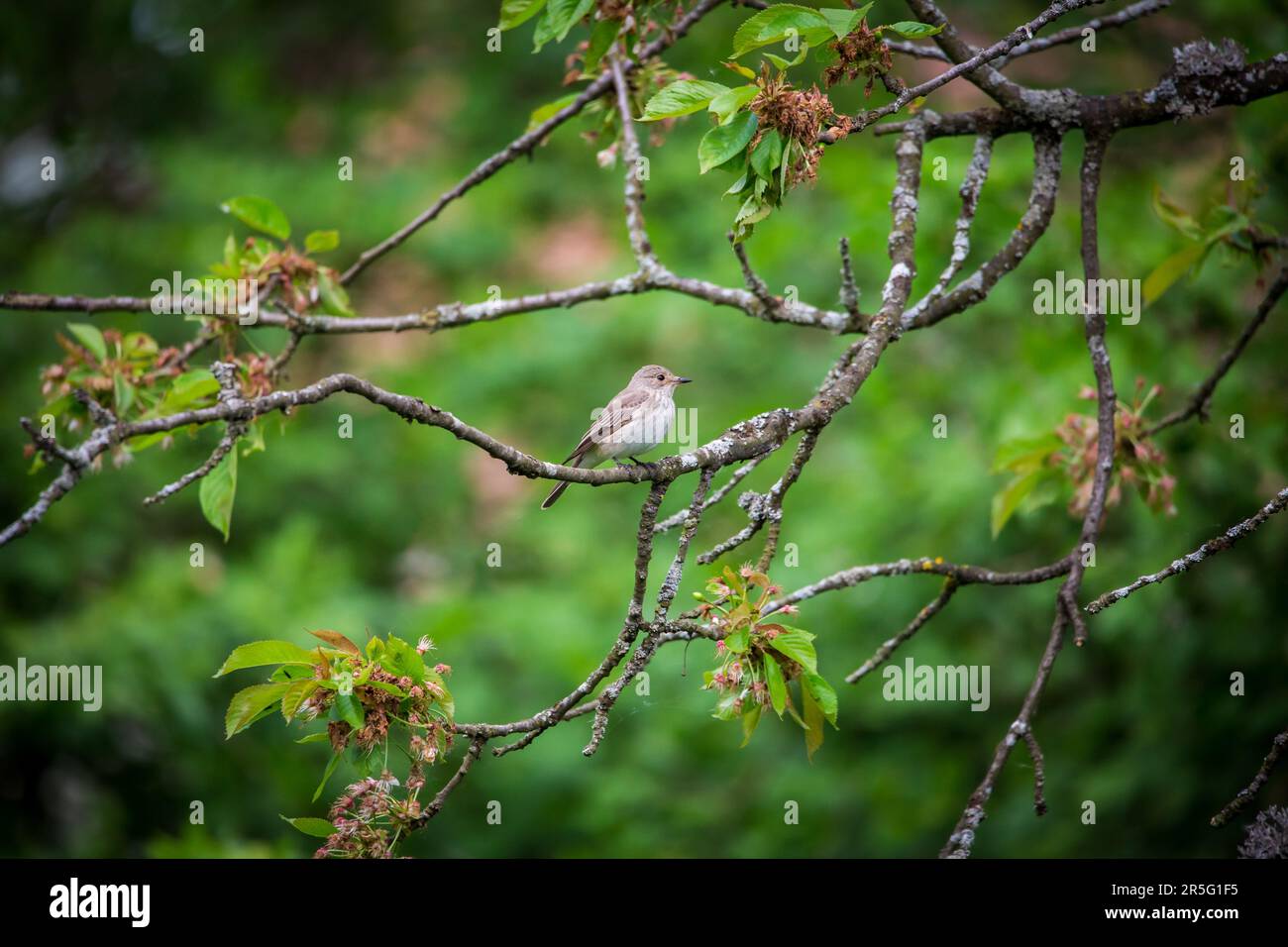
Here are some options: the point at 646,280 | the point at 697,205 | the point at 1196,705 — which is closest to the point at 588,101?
the point at 646,280

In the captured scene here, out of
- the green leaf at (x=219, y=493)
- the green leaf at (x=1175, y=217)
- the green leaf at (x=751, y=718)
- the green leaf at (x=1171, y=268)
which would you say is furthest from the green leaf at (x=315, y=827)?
the green leaf at (x=1175, y=217)

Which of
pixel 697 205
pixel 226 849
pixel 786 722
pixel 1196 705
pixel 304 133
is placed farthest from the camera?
pixel 304 133

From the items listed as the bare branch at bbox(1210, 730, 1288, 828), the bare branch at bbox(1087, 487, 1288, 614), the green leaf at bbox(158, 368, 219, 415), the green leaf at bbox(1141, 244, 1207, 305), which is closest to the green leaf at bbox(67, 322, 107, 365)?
the green leaf at bbox(158, 368, 219, 415)

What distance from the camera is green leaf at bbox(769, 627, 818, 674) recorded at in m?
3.42

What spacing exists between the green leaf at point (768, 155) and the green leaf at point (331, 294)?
2.28 metres

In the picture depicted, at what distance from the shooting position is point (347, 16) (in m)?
14.5

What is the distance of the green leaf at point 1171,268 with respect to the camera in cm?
511

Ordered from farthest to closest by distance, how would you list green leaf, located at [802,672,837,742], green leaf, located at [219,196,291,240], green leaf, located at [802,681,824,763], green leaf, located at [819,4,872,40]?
green leaf, located at [219,196,291,240]
green leaf, located at [802,681,824,763]
green leaf, located at [802,672,837,742]
green leaf, located at [819,4,872,40]

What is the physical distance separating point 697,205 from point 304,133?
5.22 metres

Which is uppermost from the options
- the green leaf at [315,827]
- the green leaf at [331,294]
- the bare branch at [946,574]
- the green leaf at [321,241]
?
the green leaf at [321,241]

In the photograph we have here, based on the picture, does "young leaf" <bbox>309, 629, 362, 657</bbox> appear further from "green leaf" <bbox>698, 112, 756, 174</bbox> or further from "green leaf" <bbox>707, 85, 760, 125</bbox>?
"green leaf" <bbox>707, 85, 760, 125</bbox>

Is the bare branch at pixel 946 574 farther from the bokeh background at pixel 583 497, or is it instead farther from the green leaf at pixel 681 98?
the green leaf at pixel 681 98

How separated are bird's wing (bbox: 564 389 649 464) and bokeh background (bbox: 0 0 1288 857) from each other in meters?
1.29
